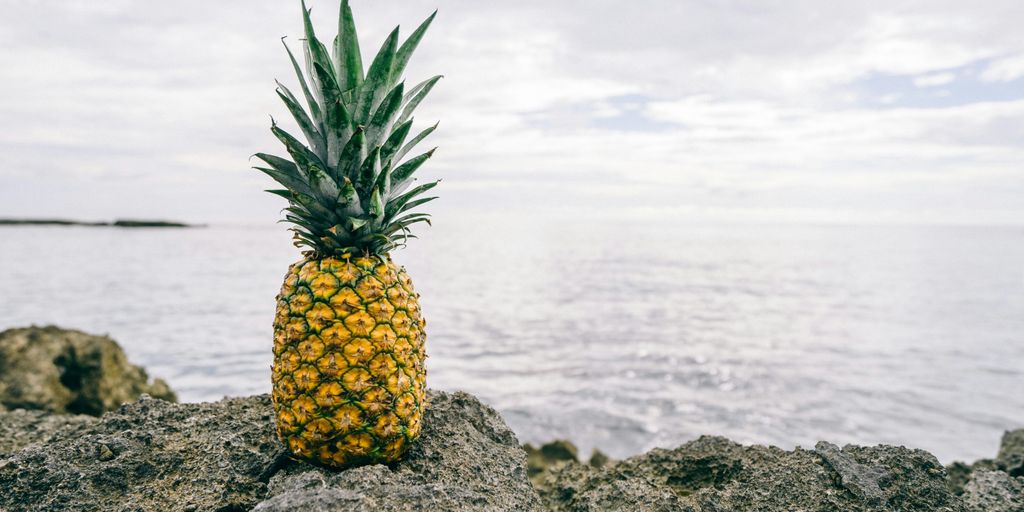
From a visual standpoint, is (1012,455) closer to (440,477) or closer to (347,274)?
(440,477)

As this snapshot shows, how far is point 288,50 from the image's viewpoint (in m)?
3.60

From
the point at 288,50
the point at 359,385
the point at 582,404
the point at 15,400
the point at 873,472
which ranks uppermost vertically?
the point at 288,50

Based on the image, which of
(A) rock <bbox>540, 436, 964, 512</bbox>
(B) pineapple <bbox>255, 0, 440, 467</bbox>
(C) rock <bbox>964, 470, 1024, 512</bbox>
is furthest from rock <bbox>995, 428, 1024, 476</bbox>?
(B) pineapple <bbox>255, 0, 440, 467</bbox>

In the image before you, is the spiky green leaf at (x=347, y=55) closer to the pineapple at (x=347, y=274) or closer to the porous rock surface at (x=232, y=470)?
the pineapple at (x=347, y=274)

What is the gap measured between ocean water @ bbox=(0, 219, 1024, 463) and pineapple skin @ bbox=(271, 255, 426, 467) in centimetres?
906

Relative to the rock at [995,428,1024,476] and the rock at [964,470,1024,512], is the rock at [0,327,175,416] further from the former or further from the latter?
the rock at [995,428,1024,476]

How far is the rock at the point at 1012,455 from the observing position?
4.73 m

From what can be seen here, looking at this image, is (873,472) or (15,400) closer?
(873,472)

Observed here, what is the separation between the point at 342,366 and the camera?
11.2ft

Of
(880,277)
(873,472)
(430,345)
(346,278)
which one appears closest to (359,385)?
(346,278)

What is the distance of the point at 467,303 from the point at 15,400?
22.0 metres

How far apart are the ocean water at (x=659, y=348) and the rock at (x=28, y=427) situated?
8694mm

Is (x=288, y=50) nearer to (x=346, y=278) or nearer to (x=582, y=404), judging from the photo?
(x=346, y=278)

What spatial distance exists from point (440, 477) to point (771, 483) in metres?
1.99
